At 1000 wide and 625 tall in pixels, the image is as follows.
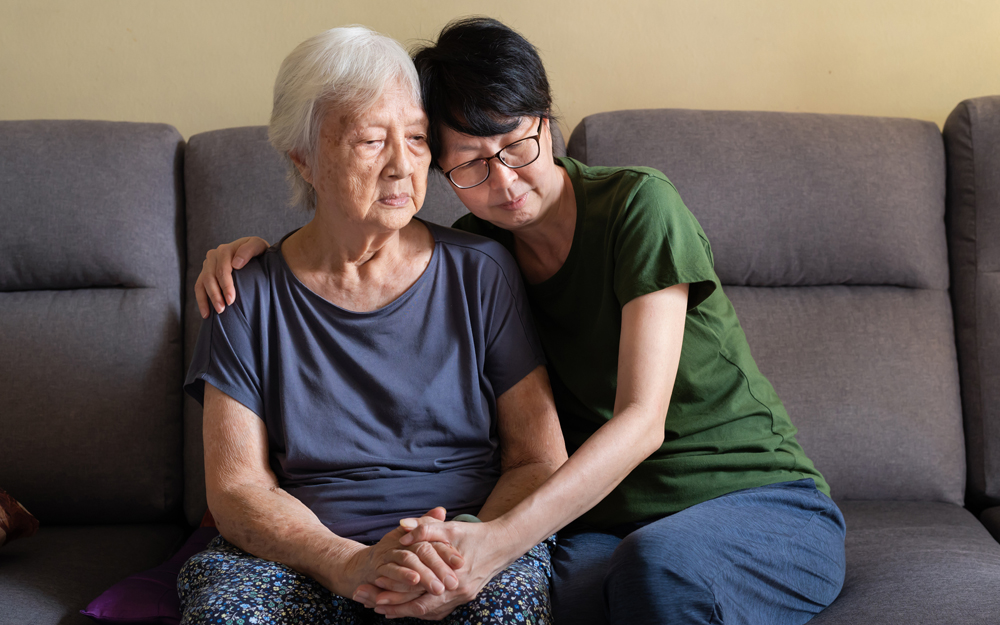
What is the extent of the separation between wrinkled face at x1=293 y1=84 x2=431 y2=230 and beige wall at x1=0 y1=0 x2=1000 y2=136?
0.88 m

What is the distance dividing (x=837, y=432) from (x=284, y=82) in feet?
4.52

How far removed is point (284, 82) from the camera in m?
1.25

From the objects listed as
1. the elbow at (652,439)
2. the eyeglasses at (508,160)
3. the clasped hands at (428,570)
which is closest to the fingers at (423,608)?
the clasped hands at (428,570)

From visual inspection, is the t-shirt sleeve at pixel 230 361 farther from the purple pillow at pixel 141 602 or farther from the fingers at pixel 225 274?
the purple pillow at pixel 141 602

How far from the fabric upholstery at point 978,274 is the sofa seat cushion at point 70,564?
186 centimetres

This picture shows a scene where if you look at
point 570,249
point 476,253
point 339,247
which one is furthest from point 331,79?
point 570,249

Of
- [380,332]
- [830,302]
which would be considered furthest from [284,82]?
[830,302]

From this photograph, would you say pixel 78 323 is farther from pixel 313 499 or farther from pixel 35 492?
pixel 313 499

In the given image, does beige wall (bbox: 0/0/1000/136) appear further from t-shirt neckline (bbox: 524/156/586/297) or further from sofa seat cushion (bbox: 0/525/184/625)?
sofa seat cushion (bbox: 0/525/184/625)

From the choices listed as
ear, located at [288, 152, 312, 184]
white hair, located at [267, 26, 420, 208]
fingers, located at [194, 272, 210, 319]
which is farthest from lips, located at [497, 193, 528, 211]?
fingers, located at [194, 272, 210, 319]

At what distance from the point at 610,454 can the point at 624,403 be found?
0.09 m

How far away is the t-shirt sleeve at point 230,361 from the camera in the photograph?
124 centimetres

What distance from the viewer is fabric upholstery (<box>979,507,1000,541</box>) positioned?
156cm

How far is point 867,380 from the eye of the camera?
5.54ft
